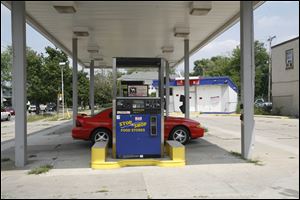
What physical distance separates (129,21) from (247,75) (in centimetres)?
531

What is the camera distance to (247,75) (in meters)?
10.7

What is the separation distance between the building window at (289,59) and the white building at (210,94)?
7349 mm

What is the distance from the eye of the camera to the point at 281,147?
13.2 m

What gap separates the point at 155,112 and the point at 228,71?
189 feet

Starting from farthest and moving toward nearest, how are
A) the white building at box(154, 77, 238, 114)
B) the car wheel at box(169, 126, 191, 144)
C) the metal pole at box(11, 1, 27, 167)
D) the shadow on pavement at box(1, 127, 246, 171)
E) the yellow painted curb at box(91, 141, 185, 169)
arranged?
1. the white building at box(154, 77, 238, 114)
2. the car wheel at box(169, 126, 191, 144)
3. the shadow on pavement at box(1, 127, 246, 171)
4. the metal pole at box(11, 1, 27, 167)
5. the yellow painted curb at box(91, 141, 185, 169)

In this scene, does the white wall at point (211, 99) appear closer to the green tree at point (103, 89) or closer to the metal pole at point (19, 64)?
the green tree at point (103, 89)

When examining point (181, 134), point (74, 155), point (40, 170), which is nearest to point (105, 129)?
point (74, 155)

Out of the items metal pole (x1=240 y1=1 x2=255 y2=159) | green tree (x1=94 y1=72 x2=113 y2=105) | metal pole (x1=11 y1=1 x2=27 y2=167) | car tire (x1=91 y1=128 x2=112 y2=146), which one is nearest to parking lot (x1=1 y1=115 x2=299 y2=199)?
metal pole (x1=240 y1=1 x2=255 y2=159)

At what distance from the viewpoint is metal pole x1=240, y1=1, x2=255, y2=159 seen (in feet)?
35.0

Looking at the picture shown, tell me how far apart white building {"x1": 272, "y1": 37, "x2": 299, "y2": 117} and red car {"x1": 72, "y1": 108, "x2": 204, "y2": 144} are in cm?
2261

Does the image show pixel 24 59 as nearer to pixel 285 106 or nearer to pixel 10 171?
pixel 10 171

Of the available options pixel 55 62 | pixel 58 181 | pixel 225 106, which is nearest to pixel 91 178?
pixel 58 181

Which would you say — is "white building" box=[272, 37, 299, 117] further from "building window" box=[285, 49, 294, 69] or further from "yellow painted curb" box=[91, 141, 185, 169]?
"yellow painted curb" box=[91, 141, 185, 169]

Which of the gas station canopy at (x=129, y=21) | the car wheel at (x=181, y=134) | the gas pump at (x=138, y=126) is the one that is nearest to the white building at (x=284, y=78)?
the gas station canopy at (x=129, y=21)
